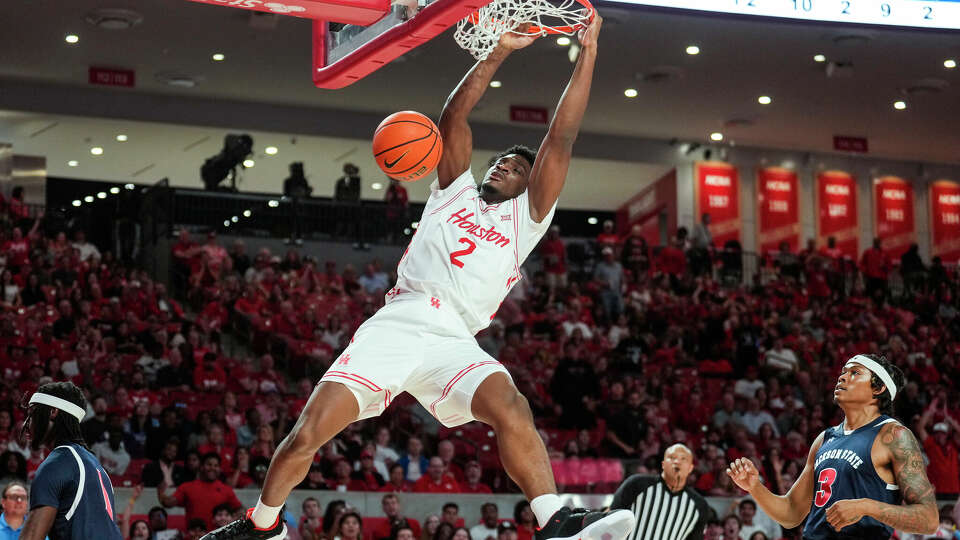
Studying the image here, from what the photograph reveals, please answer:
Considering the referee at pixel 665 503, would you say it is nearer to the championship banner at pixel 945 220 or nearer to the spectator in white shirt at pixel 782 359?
the spectator in white shirt at pixel 782 359

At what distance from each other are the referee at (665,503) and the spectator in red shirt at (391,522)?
301 cm

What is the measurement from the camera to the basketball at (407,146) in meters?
5.89

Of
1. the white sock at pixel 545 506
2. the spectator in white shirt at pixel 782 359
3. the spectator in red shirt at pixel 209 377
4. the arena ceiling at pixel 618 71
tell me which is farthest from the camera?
the arena ceiling at pixel 618 71

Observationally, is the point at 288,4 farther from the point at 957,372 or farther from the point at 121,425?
the point at 957,372

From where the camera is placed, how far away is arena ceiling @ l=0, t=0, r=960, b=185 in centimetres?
1967

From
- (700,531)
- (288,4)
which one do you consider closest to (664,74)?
(700,531)

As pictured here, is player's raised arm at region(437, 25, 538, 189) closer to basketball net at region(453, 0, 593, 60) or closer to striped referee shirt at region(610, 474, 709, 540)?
basketball net at region(453, 0, 593, 60)

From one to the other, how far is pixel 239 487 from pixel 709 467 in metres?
5.56

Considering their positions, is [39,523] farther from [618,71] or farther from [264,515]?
[618,71]

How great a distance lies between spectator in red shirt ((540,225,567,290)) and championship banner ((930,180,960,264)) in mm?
10860

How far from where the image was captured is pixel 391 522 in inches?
462

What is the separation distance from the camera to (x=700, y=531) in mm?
9297

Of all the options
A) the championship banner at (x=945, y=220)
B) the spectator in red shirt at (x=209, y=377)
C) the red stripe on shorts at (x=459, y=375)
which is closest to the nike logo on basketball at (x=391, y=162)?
the red stripe on shorts at (x=459, y=375)

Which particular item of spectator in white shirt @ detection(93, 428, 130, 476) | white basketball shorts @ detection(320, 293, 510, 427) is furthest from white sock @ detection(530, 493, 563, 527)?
spectator in white shirt @ detection(93, 428, 130, 476)
